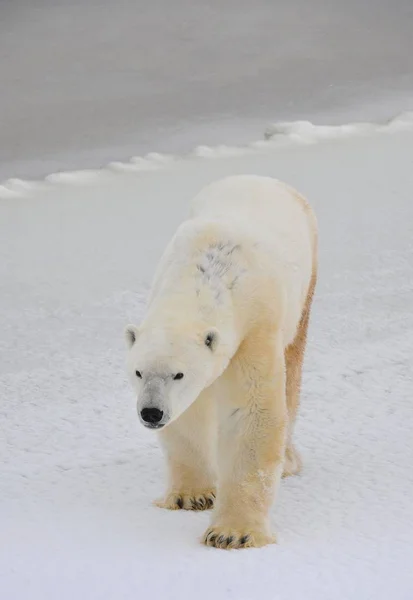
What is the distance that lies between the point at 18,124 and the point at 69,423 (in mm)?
7902

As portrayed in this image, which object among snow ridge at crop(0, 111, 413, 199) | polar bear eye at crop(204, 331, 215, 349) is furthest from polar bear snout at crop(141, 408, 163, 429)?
snow ridge at crop(0, 111, 413, 199)

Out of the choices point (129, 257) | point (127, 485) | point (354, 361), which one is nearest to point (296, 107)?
point (129, 257)

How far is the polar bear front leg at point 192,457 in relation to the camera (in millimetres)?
3211

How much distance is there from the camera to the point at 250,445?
3066mm

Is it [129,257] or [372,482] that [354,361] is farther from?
[129,257]

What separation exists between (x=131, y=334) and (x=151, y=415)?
0.87 ft

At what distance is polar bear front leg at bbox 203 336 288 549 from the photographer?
3051mm

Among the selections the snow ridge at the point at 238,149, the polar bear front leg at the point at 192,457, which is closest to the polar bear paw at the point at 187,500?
the polar bear front leg at the point at 192,457

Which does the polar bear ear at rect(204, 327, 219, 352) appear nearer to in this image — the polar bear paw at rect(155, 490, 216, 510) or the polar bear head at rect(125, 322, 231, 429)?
the polar bear head at rect(125, 322, 231, 429)

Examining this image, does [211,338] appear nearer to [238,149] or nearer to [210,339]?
[210,339]

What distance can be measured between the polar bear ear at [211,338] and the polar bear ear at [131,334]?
17 cm

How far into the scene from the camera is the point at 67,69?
14023mm

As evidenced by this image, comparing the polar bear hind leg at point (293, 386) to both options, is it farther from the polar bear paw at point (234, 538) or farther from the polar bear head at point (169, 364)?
the polar bear head at point (169, 364)

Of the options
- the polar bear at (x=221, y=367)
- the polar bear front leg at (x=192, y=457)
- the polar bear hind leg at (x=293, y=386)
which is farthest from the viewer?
the polar bear hind leg at (x=293, y=386)
